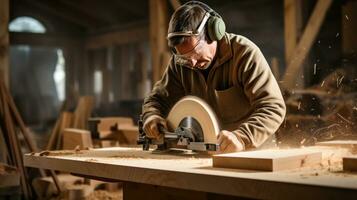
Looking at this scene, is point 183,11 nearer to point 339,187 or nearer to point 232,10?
point 339,187

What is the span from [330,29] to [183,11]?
4.81m

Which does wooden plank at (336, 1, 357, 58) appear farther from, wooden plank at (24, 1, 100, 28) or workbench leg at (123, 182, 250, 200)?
wooden plank at (24, 1, 100, 28)

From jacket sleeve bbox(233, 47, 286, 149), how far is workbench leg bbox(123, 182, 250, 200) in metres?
0.61

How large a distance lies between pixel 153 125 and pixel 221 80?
58 centimetres

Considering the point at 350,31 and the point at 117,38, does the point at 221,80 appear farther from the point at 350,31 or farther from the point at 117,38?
the point at 117,38

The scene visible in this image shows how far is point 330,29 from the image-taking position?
766 centimetres

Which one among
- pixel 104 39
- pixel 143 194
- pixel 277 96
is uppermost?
pixel 104 39

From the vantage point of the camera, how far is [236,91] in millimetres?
3646

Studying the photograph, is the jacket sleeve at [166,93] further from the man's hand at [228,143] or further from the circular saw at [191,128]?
the man's hand at [228,143]

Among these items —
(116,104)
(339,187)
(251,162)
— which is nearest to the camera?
(339,187)

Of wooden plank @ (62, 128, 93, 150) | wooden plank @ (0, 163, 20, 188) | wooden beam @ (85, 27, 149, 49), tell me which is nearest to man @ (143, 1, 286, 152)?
wooden plank @ (0, 163, 20, 188)

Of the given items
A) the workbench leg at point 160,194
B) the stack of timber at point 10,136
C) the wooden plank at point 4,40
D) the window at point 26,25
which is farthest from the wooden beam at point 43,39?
the workbench leg at point 160,194

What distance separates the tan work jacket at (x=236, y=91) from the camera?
10.9 feet

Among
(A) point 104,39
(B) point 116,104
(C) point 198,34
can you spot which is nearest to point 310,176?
(C) point 198,34
